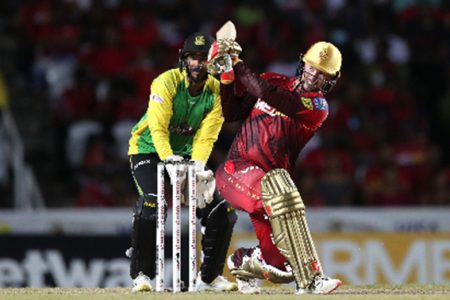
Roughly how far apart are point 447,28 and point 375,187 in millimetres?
3266

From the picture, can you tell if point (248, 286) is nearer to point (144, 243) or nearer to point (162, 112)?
point (144, 243)

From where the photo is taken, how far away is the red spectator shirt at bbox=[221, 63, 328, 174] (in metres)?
8.98

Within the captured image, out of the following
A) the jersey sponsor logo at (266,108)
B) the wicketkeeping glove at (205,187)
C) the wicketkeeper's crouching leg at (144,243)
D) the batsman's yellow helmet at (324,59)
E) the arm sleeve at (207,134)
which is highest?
the batsman's yellow helmet at (324,59)

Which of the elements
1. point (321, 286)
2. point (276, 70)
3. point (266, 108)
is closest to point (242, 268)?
point (321, 286)

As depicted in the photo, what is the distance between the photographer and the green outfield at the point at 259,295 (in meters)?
8.64

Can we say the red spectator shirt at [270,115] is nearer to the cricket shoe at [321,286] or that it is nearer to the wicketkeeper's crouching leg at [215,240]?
the wicketkeeper's crouching leg at [215,240]

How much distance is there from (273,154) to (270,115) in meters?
0.27

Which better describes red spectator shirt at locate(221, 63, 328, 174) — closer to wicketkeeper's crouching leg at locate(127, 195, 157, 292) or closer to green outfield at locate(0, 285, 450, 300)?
wicketkeeper's crouching leg at locate(127, 195, 157, 292)

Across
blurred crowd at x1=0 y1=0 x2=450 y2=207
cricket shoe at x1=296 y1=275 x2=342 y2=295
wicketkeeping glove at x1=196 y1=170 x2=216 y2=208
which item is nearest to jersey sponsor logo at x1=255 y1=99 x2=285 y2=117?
wicketkeeping glove at x1=196 y1=170 x2=216 y2=208

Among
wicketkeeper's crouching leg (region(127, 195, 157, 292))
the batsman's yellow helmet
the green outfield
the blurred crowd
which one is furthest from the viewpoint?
the blurred crowd

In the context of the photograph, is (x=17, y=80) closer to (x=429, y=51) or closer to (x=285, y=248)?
(x=429, y=51)

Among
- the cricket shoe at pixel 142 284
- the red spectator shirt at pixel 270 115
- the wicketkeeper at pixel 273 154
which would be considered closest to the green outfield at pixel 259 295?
the cricket shoe at pixel 142 284

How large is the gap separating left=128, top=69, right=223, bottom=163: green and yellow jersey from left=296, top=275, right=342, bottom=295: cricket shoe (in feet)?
3.99

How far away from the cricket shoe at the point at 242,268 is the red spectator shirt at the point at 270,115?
61 centimetres
